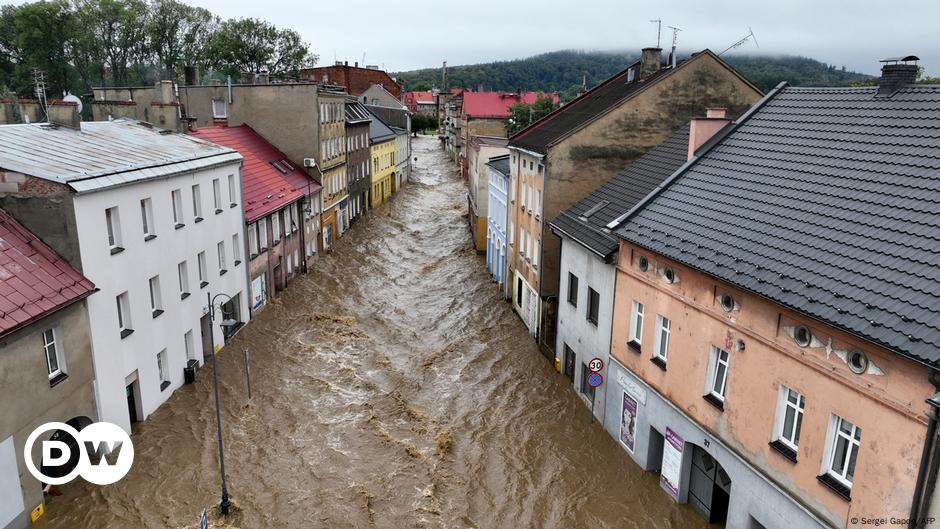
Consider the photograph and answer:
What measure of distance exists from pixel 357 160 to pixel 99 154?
106ft

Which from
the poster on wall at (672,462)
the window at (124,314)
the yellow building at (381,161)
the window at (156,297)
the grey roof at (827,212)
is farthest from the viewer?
Result: the yellow building at (381,161)

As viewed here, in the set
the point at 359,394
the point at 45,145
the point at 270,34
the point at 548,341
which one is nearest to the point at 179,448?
the point at 359,394

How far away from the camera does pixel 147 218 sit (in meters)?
18.9

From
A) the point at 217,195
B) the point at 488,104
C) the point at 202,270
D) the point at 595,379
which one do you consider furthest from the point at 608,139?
the point at 488,104

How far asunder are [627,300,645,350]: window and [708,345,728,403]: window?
275 cm

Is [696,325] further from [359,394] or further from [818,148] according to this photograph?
[359,394]

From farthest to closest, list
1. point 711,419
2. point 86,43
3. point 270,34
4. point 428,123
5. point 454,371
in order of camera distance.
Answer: point 428,123
point 270,34
point 86,43
point 454,371
point 711,419

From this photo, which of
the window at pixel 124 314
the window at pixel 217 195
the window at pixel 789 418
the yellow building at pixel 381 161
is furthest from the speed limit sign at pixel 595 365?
the yellow building at pixel 381 161

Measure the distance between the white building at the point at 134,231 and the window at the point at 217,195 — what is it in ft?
0.13

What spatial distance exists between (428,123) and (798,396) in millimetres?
140946

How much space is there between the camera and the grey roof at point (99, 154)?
1581 cm

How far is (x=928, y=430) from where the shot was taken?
28.7 feet

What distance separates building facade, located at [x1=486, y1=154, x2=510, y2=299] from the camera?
31889 mm

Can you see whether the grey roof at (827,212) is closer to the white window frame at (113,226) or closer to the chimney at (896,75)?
the chimney at (896,75)
